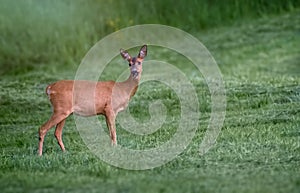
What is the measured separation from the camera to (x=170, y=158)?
920 cm

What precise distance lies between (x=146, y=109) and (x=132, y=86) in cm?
287

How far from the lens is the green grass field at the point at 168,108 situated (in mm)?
8070

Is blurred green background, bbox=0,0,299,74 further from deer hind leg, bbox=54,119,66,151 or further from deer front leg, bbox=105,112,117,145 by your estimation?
deer front leg, bbox=105,112,117,145

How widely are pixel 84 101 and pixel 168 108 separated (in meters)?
3.48

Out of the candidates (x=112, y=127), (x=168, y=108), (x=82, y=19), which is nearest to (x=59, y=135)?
Answer: (x=112, y=127)

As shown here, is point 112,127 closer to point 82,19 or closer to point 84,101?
point 84,101

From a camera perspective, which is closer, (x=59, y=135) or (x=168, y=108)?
(x=59, y=135)

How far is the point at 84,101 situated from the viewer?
1015cm

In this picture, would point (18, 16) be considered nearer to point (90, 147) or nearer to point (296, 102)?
point (296, 102)

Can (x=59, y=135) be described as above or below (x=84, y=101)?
below

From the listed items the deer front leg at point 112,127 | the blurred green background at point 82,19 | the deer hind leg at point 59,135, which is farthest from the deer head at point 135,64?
the blurred green background at point 82,19

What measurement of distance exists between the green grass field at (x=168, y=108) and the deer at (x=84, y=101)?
341 mm

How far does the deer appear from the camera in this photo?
1006 cm

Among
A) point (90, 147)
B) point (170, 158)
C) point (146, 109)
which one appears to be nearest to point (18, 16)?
point (146, 109)
